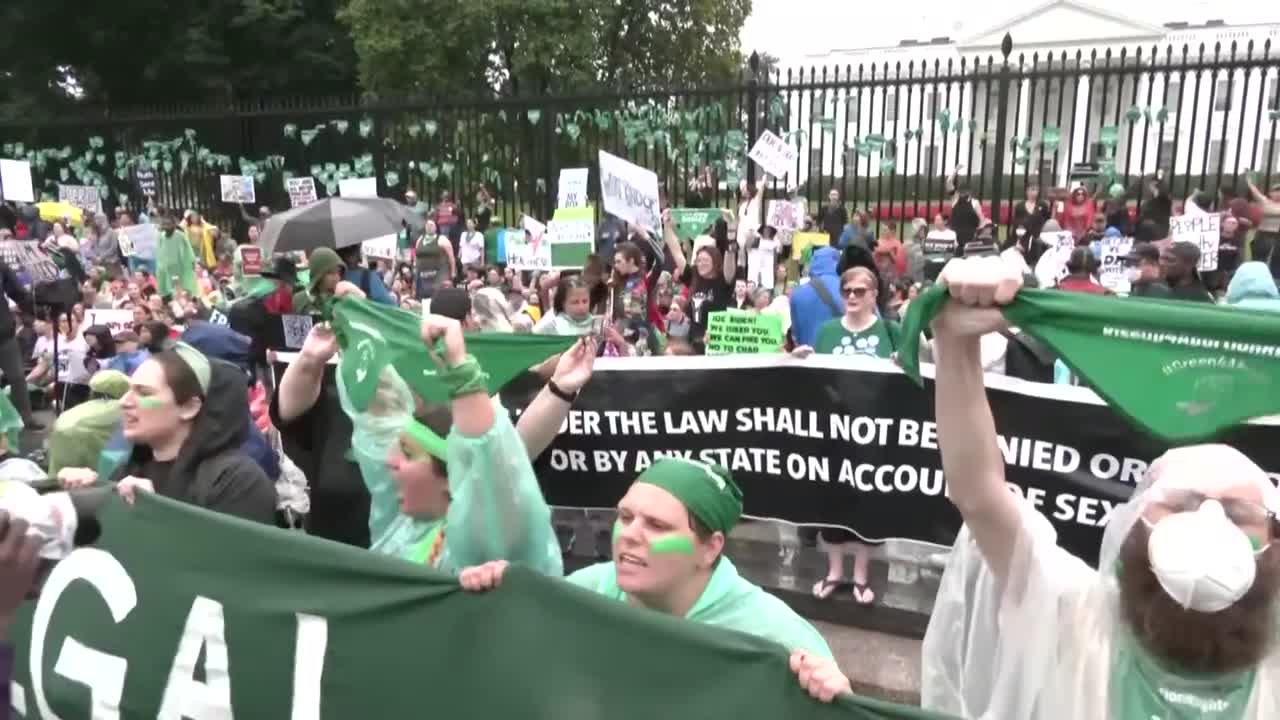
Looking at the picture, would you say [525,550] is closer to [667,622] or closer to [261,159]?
[667,622]

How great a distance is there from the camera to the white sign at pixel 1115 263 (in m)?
8.36

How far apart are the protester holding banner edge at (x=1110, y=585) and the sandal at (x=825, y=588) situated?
2849 millimetres

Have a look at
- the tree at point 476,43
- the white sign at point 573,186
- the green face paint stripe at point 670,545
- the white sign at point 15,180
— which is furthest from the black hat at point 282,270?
the tree at point 476,43

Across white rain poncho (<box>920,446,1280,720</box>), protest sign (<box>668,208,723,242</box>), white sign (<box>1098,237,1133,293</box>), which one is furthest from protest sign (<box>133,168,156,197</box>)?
white rain poncho (<box>920,446,1280,720</box>)

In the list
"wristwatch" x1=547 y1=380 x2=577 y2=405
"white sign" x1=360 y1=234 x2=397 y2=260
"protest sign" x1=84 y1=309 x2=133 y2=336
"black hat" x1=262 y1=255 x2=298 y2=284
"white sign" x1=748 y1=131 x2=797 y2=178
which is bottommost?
"protest sign" x1=84 y1=309 x2=133 y2=336

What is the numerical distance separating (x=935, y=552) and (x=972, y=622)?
2.69 m

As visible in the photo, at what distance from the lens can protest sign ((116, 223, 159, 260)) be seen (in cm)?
1434

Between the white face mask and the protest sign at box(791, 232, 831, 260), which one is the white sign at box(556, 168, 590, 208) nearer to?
the protest sign at box(791, 232, 831, 260)

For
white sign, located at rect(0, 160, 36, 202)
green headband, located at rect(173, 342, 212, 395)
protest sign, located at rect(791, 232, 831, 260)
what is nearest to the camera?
green headband, located at rect(173, 342, 212, 395)

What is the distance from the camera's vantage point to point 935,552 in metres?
4.79

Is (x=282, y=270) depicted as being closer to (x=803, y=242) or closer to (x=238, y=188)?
(x=803, y=242)

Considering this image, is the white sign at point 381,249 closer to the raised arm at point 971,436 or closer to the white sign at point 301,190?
the white sign at point 301,190

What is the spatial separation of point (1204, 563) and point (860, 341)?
3445 mm

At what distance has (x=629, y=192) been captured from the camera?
905 cm
